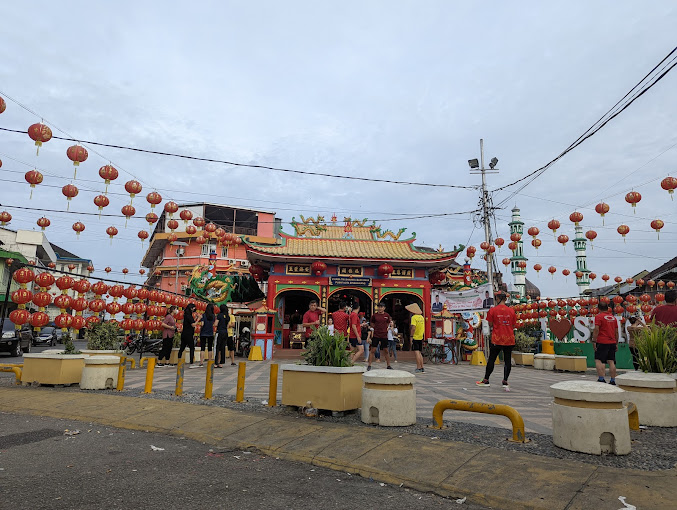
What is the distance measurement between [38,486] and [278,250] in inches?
656

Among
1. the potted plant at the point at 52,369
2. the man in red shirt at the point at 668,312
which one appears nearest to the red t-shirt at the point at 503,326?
the man in red shirt at the point at 668,312

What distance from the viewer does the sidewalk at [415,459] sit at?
3340mm

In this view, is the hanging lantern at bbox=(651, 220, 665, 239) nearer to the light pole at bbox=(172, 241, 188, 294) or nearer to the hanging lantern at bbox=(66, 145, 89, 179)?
the hanging lantern at bbox=(66, 145, 89, 179)

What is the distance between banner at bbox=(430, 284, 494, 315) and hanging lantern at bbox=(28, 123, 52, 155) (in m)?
16.0

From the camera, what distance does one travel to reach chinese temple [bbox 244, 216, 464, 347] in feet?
65.5

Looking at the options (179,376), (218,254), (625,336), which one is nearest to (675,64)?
(179,376)

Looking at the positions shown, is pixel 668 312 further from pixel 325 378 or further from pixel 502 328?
pixel 325 378

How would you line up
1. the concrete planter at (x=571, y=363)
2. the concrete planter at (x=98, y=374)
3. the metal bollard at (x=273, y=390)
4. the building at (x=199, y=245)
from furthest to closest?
the building at (x=199, y=245) → the concrete planter at (x=571, y=363) → the concrete planter at (x=98, y=374) → the metal bollard at (x=273, y=390)

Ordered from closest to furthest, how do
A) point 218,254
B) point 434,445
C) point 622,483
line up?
point 622,483, point 434,445, point 218,254

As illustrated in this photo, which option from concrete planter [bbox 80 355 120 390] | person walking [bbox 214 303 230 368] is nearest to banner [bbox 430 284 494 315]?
person walking [bbox 214 303 230 368]

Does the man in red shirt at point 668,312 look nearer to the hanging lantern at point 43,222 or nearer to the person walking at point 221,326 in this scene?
the person walking at point 221,326

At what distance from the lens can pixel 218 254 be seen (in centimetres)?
4266

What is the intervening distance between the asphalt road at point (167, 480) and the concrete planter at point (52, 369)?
3284 millimetres

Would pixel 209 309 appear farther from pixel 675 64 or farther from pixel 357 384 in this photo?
pixel 675 64
